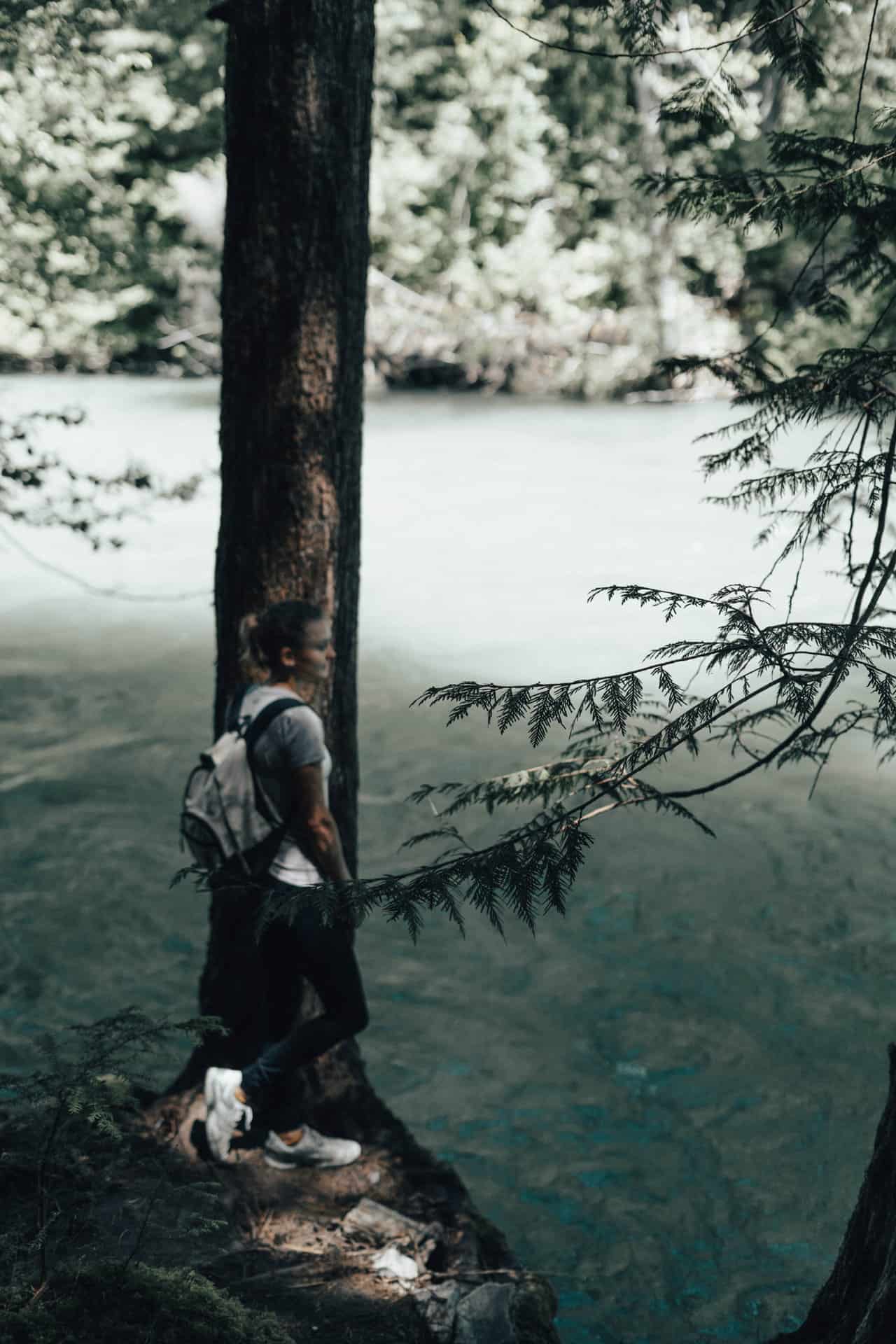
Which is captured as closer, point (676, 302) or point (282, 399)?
point (282, 399)

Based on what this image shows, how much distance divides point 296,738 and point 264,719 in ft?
0.43

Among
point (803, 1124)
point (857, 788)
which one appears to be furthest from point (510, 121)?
point (803, 1124)

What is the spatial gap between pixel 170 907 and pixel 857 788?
5.12 metres

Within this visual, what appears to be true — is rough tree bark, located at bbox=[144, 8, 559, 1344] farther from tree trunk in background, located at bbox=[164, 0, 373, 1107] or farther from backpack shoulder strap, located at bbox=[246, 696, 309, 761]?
backpack shoulder strap, located at bbox=[246, 696, 309, 761]

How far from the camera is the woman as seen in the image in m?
4.21

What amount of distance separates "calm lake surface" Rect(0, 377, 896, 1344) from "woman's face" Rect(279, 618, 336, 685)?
1259 millimetres

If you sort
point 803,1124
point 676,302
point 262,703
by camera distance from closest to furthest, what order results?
1. point 262,703
2. point 803,1124
3. point 676,302

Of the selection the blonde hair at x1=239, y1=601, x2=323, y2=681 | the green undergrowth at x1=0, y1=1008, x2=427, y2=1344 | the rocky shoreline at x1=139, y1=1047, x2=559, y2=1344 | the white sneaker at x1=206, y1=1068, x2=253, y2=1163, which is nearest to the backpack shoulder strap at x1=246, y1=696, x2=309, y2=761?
the blonde hair at x1=239, y1=601, x2=323, y2=681

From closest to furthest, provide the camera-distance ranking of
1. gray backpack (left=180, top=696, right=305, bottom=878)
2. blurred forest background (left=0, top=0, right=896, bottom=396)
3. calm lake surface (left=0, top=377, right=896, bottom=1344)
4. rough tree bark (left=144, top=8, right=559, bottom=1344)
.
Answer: gray backpack (left=180, top=696, right=305, bottom=878)
rough tree bark (left=144, top=8, right=559, bottom=1344)
calm lake surface (left=0, top=377, right=896, bottom=1344)
blurred forest background (left=0, top=0, right=896, bottom=396)

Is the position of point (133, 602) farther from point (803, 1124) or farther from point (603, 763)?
point (603, 763)

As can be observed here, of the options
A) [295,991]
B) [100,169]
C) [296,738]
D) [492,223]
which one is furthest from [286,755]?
[492,223]

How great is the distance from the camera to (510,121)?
96.4 feet

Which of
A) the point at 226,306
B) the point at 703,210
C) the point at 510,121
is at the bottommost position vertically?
the point at 226,306

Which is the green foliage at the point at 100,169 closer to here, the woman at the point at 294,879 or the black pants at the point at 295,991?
the woman at the point at 294,879
